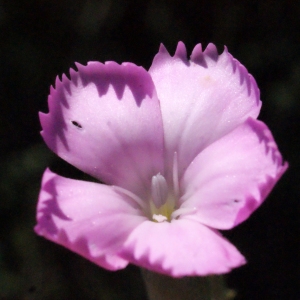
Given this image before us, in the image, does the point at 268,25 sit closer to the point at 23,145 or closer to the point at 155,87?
the point at 23,145

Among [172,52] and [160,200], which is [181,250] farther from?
[172,52]

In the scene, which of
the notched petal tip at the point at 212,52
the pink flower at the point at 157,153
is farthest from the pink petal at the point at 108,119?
the notched petal tip at the point at 212,52

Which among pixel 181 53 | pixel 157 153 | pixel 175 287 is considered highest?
pixel 181 53

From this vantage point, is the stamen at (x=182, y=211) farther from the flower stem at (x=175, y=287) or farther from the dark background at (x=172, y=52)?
the dark background at (x=172, y=52)

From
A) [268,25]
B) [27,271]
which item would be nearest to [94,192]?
[27,271]

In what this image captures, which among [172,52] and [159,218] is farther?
[172,52]

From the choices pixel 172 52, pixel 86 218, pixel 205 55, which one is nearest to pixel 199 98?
pixel 205 55
